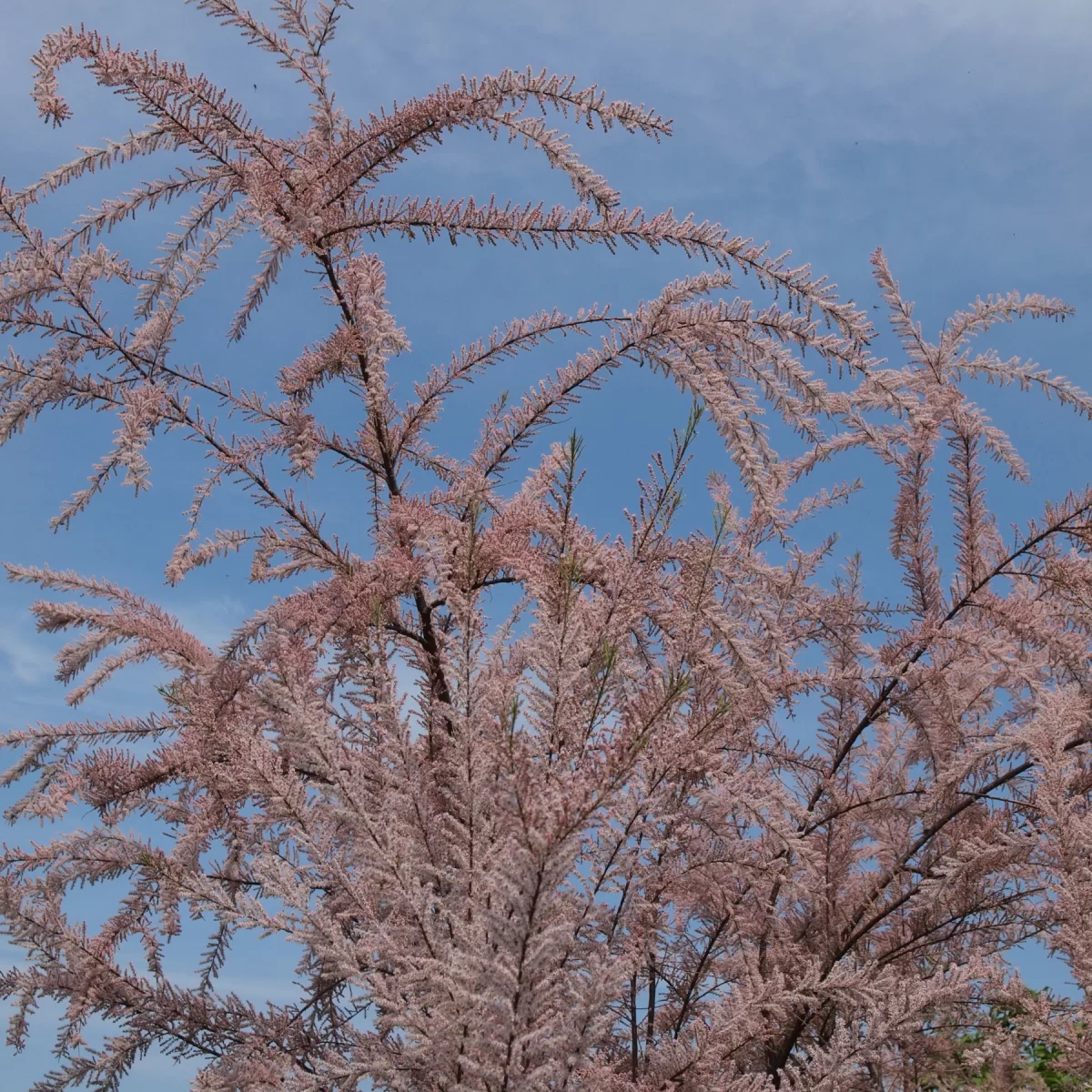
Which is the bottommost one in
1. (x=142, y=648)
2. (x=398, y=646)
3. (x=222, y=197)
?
(x=398, y=646)

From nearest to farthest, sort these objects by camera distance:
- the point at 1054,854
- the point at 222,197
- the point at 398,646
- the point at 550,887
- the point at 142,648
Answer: the point at 550,887 → the point at 398,646 → the point at 1054,854 → the point at 222,197 → the point at 142,648

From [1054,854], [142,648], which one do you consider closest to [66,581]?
[142,648]

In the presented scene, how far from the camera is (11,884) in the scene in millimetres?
3494

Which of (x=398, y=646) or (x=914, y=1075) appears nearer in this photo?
(x=398, y=646)

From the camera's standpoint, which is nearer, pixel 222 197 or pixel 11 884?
pixel 11 884

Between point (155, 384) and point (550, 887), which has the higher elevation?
point (155, 384)

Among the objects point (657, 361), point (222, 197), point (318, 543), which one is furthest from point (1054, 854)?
point (222, 197)

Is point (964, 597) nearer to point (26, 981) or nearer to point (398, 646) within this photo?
point (398, 646)

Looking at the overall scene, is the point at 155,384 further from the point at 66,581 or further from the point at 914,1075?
the point at 914,1075

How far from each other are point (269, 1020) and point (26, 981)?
950mm

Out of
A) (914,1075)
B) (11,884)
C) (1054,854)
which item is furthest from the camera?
(914,1075)

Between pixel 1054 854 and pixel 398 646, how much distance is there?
2.57m

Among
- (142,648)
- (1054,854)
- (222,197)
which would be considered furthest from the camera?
(142,648)

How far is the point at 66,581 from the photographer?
179 inches
